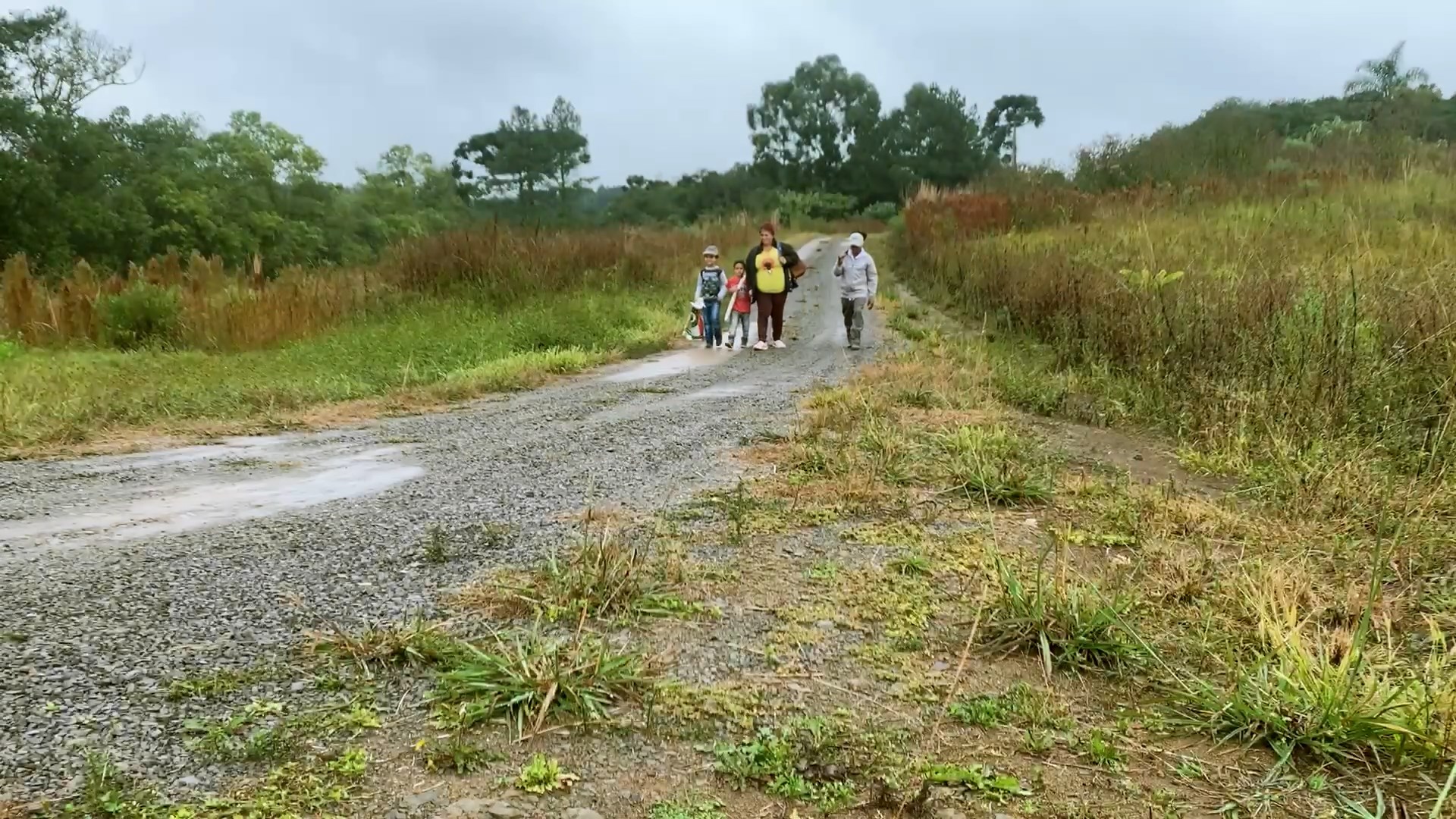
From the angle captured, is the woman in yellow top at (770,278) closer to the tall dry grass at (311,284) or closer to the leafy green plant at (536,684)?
the tall dry grass at (311,284)

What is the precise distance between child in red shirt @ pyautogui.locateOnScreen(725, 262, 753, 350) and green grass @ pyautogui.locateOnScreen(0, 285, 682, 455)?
1.12 metres

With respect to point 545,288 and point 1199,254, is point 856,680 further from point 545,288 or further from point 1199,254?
point 545,288

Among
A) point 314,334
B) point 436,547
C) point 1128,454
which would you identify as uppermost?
point 314,334

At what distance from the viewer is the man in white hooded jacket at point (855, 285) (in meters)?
12.1

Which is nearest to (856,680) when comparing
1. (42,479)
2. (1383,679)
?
(1383,679)

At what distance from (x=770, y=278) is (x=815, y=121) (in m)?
56.7

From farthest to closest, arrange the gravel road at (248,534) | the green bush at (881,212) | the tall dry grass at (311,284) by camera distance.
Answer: the green bush at (881,212) → the tall dry grass at (311,284) → the gravel road at (248,534)

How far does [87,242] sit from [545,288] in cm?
2436

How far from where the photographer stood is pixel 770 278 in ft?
40.2

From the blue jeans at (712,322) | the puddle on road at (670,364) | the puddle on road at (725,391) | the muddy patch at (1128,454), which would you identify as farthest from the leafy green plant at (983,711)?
the blue jeans at (712,322)

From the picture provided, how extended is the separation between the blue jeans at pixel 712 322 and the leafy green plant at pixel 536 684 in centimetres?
1021

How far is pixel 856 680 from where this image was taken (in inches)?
105

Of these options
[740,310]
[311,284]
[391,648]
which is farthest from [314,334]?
[391,648]

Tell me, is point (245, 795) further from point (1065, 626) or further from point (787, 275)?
point (787, 275)
